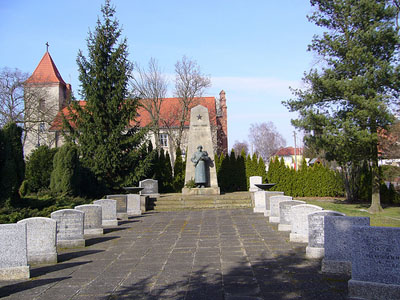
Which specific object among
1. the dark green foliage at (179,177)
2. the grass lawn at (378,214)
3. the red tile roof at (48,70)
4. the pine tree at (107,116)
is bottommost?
the grass lawn at (378,214)

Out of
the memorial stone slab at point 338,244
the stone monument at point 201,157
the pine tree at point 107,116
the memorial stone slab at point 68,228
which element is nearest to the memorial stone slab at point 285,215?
the memorial stone slab at point 338,244

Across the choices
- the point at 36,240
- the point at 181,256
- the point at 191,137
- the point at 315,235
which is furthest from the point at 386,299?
the point at 191,137

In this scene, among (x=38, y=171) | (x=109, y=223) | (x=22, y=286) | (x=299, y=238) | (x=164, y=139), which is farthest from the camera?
(x=164, y=139)

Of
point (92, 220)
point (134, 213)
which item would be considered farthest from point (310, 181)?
point (92, 220)

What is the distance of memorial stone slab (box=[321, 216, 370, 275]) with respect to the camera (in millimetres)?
5379

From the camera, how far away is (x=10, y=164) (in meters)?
10.8

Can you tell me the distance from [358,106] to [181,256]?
39.1 ft

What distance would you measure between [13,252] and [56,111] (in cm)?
3144

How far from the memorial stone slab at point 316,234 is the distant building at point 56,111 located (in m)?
29.2

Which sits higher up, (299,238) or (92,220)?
(92,220)

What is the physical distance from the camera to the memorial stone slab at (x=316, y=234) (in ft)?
20.2

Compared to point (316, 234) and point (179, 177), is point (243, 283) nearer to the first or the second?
point (316, 234)

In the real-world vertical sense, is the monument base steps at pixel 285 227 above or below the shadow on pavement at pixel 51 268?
above

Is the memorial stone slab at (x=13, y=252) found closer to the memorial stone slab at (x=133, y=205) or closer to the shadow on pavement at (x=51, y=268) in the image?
the shadow on pavement at (x=51, y=268)
